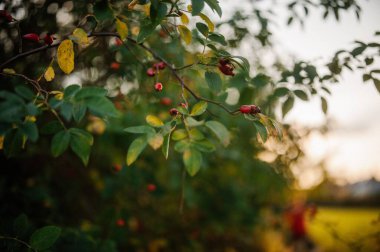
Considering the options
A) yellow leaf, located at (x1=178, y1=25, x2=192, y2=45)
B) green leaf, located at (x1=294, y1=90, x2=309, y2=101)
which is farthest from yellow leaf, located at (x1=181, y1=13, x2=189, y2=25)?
green leaf, located at (x1=294, y1=90, x2=309, y2=101)

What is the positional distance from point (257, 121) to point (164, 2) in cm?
Answer: 53

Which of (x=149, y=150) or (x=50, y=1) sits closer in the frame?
(x=50, y=1)

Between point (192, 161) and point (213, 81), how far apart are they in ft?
1.21

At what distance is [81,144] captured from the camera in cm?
78

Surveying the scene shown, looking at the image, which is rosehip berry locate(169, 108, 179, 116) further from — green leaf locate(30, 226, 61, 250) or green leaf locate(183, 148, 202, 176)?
green leaf locate(30, 226, 61, 250)

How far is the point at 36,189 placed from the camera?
6.56 feet

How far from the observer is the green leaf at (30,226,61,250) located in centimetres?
99

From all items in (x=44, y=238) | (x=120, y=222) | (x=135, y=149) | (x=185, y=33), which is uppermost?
(x=185, y=33)

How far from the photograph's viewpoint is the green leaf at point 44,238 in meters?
0.99

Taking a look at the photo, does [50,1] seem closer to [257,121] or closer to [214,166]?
[257,121]

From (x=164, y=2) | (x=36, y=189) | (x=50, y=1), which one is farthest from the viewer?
(x=36, y=189)

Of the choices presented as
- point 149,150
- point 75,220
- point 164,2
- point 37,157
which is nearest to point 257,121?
point 164,2

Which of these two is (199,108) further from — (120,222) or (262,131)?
(120,222)

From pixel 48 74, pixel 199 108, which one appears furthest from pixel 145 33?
pixel 48 74
